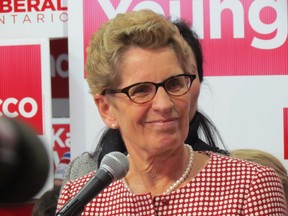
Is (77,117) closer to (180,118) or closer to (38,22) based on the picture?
(38,22)

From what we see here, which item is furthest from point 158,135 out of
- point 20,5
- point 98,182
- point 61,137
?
point 20,5

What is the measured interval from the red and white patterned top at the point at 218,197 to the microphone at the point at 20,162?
2.56 ft

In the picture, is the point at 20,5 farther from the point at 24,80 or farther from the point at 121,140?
the point at 121,140

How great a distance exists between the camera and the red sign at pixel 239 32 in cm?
263

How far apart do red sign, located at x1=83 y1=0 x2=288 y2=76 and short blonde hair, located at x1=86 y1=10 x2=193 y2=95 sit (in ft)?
3.93

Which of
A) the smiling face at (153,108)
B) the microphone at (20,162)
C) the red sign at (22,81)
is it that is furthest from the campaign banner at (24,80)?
the microphone at (20,162)

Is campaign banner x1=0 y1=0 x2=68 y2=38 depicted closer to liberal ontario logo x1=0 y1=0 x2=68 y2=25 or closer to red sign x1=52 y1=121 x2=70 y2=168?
liberal ontario logo x1=0 y1=0 x2=68 y2=25

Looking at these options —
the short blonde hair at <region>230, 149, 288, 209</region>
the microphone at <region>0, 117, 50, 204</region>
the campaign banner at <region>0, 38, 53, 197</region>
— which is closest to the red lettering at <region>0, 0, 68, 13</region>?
the campaign banner at <region>0, 38, 53, 197</region>

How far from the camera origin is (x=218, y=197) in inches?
55.1

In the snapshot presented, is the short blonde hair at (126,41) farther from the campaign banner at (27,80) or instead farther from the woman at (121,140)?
the campaign banner at (27,80)

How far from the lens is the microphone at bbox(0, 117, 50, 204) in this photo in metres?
0.63

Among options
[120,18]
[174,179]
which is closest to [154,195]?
[174,179]

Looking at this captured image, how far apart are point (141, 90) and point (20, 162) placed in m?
0.78

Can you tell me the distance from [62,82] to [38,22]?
1.11 feet
